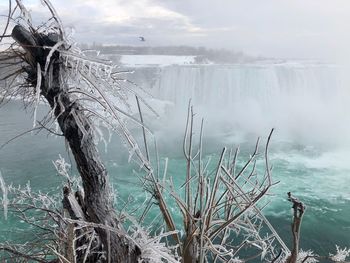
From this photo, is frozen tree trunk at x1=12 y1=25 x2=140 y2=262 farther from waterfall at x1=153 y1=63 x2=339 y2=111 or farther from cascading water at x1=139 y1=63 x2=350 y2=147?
waterfall at x1=153 y1=63 x2=339 y2=111

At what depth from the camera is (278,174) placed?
978cm

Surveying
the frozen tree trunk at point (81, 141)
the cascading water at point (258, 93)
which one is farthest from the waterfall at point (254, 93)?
the frozen tree trunk at point (81, 141)

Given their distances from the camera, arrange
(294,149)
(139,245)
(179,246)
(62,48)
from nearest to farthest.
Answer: (62,48)
(139,245)
(179,246)
(294,149)

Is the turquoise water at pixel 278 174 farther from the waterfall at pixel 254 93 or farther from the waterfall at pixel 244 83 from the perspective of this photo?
the waterfall at pixel 244 83

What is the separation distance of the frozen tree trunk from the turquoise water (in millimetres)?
4278

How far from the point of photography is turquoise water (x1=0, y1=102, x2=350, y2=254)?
279 inches

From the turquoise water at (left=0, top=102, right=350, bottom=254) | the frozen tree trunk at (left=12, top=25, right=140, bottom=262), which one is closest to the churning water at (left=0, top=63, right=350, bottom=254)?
the turquoise water at (left=0, top=102, right=350, bottom=254)

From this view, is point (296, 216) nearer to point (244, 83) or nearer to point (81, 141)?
point (81, 141)

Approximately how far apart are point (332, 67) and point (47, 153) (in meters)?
10.6

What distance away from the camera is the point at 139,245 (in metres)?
1.43

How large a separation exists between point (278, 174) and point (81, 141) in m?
8.89

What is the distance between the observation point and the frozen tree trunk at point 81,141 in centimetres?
126

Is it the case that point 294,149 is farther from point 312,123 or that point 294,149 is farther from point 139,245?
point 139,245

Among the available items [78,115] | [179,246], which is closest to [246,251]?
[179,246]
